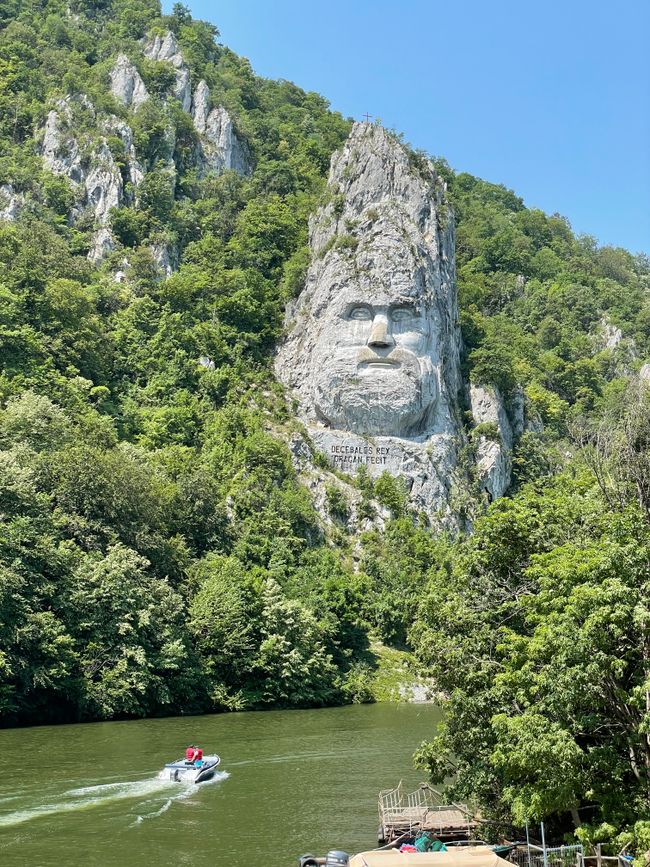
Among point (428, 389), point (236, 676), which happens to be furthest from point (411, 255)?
point (236, 676)

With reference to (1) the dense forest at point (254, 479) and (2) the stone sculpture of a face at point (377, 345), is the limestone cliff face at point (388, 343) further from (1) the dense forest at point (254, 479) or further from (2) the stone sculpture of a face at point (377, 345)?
(1) the dense forest at point (254, 479)

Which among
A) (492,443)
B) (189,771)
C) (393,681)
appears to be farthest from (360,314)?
(189,771)

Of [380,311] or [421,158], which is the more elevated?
[421,158]

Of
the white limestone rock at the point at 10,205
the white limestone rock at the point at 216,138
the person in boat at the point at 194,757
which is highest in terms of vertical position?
A: the white limestone rock at the point at 216,138

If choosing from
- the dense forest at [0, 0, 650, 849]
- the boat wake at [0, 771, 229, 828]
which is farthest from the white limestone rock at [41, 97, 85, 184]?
the boat wake at [0, 771, 229, 828]

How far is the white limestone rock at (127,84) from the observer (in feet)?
333

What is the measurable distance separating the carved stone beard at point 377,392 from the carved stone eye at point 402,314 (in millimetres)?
3257

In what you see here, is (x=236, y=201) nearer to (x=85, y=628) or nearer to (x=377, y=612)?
(x=377, y=612)

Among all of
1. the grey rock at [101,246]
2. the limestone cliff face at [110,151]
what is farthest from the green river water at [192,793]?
the limestone cliff face at [110,151]

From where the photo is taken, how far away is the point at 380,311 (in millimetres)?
80812

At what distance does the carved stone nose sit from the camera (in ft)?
260

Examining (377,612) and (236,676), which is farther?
(377,612)

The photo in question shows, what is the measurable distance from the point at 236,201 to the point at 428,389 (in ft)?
111

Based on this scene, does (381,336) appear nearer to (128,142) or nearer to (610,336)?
(128,142)
